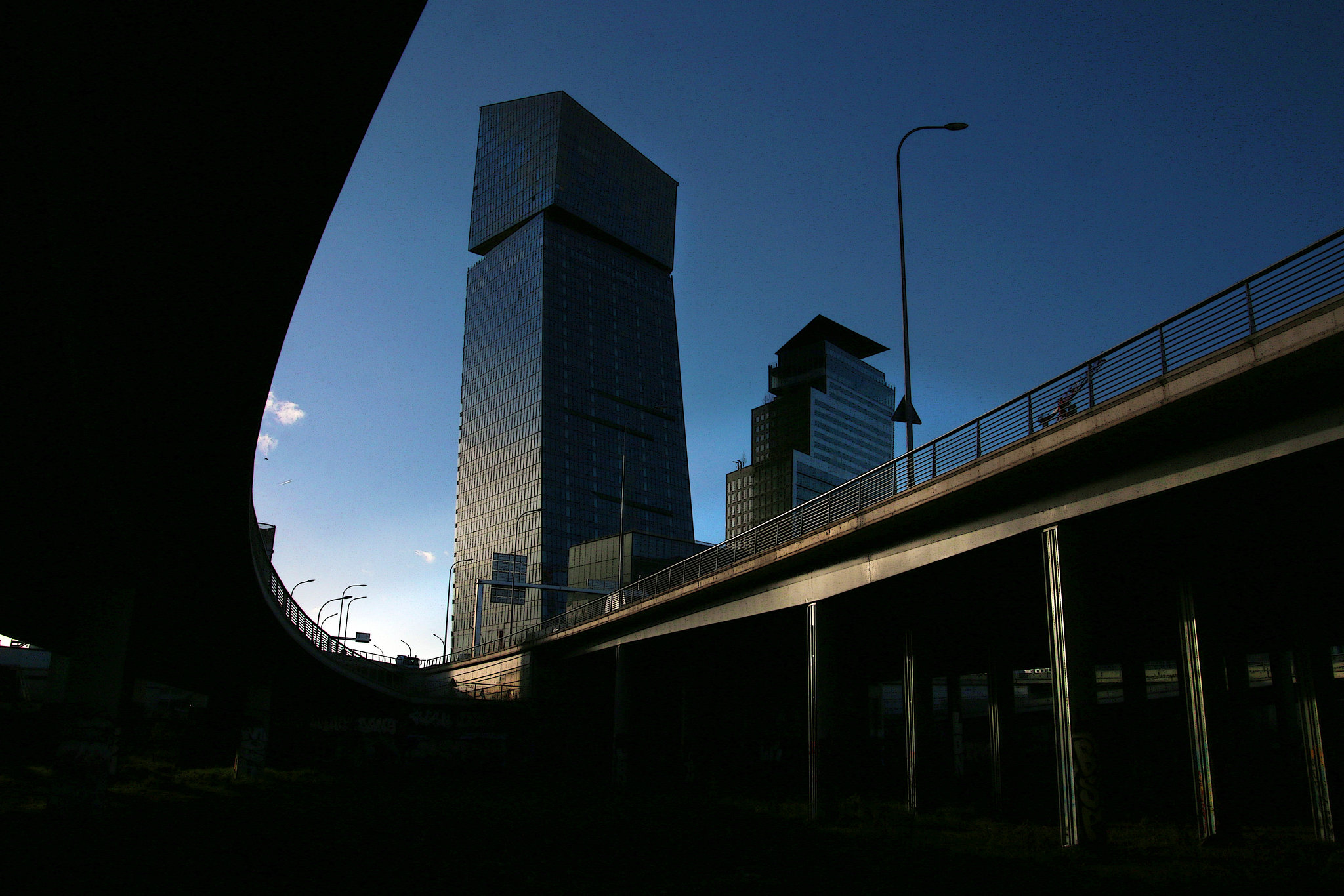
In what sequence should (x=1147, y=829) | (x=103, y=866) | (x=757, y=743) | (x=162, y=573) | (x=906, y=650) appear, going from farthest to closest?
(x=757, y=743)
(x=906, y=650)
(x=162, y=573)
(x=1147, y=829)
(x=103, y=866)

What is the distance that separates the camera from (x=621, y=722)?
51688 mm

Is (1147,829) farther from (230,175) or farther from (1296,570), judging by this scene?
(230,175)

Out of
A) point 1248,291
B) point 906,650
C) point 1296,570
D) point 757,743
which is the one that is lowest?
point 757,743

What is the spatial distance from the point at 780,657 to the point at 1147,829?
26117mm

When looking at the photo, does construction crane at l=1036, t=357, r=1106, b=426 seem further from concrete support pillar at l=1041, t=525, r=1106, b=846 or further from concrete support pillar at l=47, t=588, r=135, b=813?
concrete support pillar at l=47, t=588, r=135, b=813

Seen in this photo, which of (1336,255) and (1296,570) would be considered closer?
(1336,255)

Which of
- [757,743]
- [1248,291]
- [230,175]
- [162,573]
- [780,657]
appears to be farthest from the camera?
[757,743]

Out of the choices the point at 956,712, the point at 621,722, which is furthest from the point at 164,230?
the point at 956,712

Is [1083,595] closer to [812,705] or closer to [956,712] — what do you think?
[812,705]

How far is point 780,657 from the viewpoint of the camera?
1993 inches

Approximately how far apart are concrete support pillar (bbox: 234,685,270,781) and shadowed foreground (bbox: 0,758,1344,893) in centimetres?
1352

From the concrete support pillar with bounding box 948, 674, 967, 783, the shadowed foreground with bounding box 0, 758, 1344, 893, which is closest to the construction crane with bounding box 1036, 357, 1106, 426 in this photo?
the shadowed foreground with bounding box 0, 758, 1344, 893

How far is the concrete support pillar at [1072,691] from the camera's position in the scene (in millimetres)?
19891

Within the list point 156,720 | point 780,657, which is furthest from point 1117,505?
point 156,720
